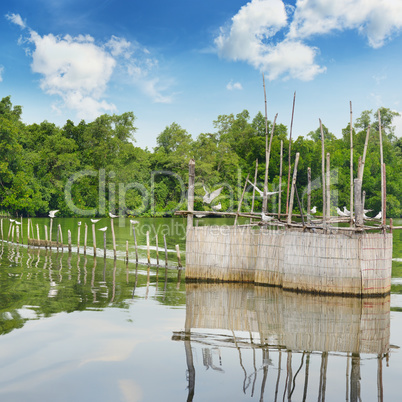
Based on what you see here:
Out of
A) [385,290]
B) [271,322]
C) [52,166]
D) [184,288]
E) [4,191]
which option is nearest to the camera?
[271,322]

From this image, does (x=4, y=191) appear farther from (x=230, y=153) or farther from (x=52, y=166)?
(x=230, y=153)

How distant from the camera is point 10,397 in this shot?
7.74m

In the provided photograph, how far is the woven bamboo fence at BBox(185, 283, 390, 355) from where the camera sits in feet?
35.2

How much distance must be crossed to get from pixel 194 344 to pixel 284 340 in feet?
6.20

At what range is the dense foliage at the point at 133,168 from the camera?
237ft

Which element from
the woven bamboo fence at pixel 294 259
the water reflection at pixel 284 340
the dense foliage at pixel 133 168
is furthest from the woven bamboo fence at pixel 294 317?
the dense foliage at pixel 133 168

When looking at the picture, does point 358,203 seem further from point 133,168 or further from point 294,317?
point 133,168

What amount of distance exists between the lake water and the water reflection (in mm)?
25

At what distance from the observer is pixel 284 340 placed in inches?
424

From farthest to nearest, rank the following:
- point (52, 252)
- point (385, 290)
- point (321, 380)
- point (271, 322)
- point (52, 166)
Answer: point (52, 166)
point (52, 252)
point (385, 290)
point (271, 322)
point (321, 380)

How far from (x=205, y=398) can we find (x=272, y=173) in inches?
2722

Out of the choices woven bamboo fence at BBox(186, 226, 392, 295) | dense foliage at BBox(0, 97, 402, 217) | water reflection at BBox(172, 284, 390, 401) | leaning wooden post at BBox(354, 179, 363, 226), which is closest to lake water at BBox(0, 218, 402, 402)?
water reflection at BBox(172, 284, 390, 401)

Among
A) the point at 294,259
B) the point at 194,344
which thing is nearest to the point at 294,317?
the point at 294,259

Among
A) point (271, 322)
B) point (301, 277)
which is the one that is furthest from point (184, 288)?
point (271, 322)
